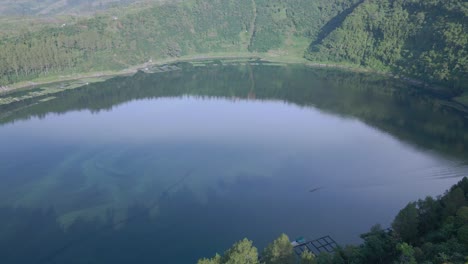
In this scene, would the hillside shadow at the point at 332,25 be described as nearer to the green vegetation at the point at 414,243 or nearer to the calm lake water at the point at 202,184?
the calm lake water at the point at 202,184

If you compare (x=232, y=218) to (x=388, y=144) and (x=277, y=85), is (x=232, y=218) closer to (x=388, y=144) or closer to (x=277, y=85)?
(x=388, y=144)

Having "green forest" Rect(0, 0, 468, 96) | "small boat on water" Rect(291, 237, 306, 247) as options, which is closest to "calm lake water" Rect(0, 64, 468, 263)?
"small boat on water" Rect(291, 237, 306, 247)

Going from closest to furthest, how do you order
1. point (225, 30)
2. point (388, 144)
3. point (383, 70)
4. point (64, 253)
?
1. point (64, 253)
2. point (388, 144)
3. point (383, 70)
4. point (225, 30)

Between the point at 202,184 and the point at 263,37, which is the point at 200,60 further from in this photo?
the point at 202,184

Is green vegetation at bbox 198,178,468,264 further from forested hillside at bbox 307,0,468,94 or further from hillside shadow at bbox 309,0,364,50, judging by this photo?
hillside shadow at bbox 309,0,364,50

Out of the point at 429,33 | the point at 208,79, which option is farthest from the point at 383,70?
the point at 208,79

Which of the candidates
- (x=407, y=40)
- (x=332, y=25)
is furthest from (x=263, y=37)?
(x=407, y=40)

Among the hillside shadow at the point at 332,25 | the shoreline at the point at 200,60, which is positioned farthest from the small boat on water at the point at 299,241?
the hillside shadow at the point at 332,25

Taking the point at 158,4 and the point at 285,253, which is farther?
the point at 158,4
